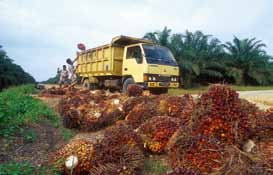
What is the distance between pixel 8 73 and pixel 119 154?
32.5 metres

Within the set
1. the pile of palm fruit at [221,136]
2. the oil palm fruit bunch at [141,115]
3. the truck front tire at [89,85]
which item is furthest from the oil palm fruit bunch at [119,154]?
the truck front tire at [89,85]

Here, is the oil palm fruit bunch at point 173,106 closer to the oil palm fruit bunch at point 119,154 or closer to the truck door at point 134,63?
the oil palm fruit bunch at point 119,154

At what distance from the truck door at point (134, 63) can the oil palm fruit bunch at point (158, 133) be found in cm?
891

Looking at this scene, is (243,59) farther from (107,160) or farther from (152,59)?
(107,160)

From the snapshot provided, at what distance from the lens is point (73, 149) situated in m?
3.45

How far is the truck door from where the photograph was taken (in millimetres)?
13086

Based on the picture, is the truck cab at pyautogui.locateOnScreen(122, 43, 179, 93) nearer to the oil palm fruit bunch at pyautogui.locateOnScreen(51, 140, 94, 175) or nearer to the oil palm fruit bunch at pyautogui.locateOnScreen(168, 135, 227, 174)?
the oil palm fruit bunch at pyautogui.locateOnScreen(51, 140, 94, 175)

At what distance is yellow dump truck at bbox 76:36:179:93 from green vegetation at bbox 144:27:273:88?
10249 millimetres

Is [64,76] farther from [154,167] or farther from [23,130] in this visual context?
[154,167]

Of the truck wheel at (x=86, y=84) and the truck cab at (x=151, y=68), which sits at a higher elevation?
the truck cab at (x=151, y=68)

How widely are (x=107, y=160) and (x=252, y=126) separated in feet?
5.05

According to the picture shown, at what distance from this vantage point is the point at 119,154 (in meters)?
3.21

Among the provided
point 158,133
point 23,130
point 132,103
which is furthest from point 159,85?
point 158,133

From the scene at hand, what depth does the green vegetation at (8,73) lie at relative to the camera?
104 feet
